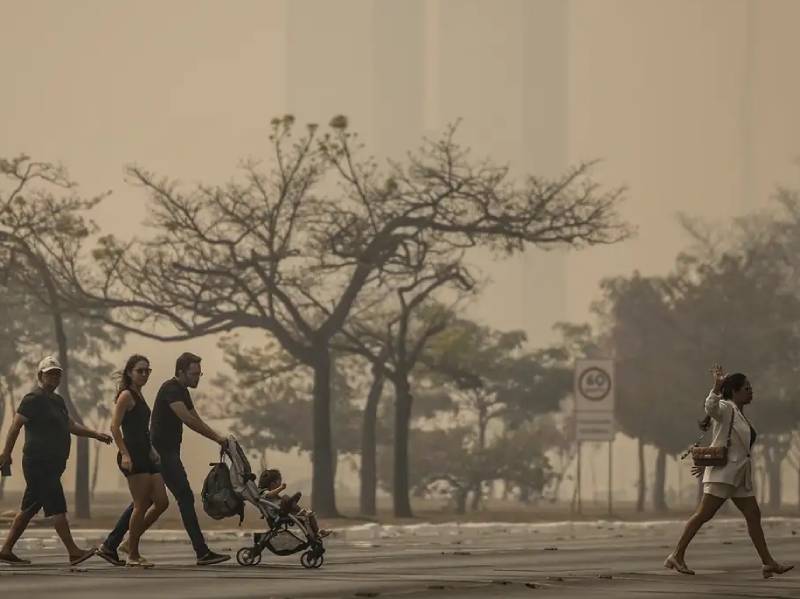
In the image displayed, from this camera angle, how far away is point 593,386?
4669cm

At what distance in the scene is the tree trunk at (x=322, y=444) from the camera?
50.8m

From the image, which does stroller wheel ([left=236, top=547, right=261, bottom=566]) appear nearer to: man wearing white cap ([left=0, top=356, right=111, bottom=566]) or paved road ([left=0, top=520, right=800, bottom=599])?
paved road ([left=0, top=520, right=800, bottom=599])

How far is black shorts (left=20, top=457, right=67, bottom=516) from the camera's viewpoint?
65.3 feet

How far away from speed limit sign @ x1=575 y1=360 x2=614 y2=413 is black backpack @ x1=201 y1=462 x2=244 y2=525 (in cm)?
2696

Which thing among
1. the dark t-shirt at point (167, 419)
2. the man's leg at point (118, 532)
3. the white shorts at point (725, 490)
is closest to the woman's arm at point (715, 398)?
the white shorts at point (725, 490)

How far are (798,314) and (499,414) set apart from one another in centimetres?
1432

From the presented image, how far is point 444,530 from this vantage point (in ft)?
127

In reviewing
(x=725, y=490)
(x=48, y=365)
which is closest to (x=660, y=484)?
(x=725, y=490)

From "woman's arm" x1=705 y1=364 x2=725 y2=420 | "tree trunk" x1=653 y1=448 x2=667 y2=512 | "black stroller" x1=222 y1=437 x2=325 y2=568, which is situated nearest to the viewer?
"woman's arm" x1=705 y1=364 x2=725 y2=420

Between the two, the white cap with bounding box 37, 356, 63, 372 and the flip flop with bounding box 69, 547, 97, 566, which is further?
the white cap with bounding box 37, 356, 63, 372

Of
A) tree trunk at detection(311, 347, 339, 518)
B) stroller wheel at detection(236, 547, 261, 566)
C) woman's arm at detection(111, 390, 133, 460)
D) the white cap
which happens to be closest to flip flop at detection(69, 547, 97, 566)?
woman's arm at detection(111, 390, 133, 460)

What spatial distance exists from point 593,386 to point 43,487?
90.7 feet

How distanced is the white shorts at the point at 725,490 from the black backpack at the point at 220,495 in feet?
13.4

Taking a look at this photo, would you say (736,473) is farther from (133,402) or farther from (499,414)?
(499,414)
